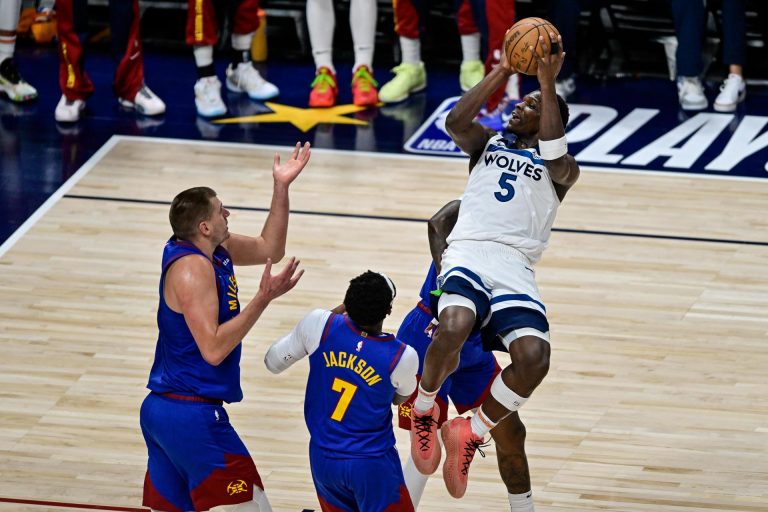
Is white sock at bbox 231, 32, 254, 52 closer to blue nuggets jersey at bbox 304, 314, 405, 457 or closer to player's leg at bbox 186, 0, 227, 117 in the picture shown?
player's leg at bbox 186, 0, 227, 117

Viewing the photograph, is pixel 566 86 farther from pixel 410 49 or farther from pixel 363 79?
pixel 363 79

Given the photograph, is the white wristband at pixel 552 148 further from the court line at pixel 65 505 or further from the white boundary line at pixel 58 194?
the white boundary line at pixel 58 194

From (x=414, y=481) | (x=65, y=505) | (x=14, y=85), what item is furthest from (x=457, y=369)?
(x=14, y=85)

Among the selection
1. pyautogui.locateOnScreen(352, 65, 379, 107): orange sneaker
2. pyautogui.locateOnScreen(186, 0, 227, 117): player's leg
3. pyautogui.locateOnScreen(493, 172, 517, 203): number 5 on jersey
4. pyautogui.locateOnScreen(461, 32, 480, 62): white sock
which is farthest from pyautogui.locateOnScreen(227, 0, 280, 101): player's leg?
pyautogui.locateOnScreen(493, 172, 517, 203): number 5 on jersey

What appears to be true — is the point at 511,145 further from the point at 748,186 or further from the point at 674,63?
the point at 674,63

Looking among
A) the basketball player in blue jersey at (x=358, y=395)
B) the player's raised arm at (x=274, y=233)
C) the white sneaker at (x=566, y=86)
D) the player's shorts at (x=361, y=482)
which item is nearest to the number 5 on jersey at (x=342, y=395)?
the basketball player in blue jersey at (x=358, y=395)

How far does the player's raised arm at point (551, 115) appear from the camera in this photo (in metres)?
5.72

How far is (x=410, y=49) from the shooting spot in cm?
1230

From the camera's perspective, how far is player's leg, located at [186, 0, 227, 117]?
1150cm

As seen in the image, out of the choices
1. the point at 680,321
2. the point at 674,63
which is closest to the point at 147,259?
the point at 680,321

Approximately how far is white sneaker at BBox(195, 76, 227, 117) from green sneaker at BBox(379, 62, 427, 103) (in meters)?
1.41

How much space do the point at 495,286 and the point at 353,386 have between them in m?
0.86

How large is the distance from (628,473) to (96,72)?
7.59 meters

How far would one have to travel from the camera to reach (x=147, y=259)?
9180 mm
